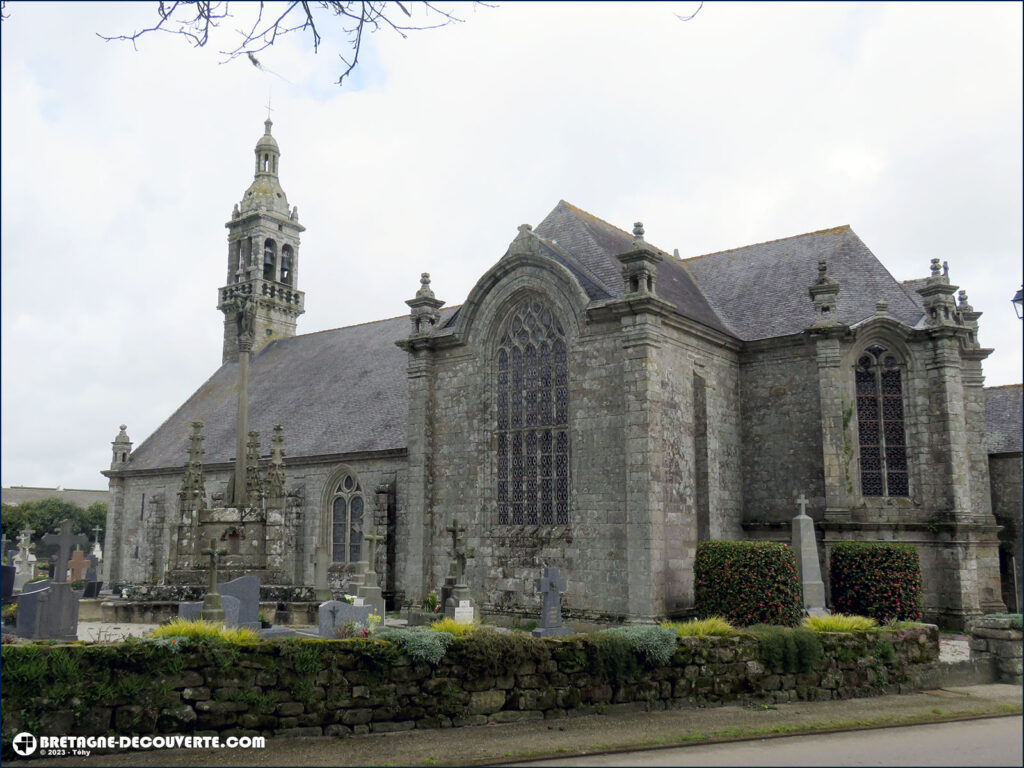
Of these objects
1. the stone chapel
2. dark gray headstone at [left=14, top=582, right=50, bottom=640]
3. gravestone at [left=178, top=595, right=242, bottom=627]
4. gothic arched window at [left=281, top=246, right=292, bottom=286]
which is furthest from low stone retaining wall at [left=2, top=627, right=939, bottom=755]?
gothic arched window at [left=281, top=246, right=292, bottom=286]

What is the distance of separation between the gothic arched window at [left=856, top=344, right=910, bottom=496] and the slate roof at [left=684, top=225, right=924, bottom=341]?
1185 millimetres

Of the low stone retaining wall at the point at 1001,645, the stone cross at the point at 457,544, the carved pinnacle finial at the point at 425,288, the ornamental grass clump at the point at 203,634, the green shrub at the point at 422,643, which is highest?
the carved pinnacle finial at the point at 425,288

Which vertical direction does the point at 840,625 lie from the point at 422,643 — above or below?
below

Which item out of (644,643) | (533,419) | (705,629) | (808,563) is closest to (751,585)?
(808,563)

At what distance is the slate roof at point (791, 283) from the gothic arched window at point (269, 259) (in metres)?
22.4

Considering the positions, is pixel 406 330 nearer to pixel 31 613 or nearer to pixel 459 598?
pixel 459 598

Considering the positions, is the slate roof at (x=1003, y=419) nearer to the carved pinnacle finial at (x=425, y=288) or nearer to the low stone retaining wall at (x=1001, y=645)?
the low stone retaining wall at (x=1001, y=645)

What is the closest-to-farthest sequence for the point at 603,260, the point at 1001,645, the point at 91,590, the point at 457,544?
1. the point at 1001,645
2. the point at 457,544
3. the point at 603,260
4. the point at 91,590

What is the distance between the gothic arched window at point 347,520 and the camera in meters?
28.5

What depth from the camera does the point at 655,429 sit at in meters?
19.0

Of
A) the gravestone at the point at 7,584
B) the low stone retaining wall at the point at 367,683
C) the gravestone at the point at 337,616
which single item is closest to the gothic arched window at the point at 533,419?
the gravestone at the point at 337,616

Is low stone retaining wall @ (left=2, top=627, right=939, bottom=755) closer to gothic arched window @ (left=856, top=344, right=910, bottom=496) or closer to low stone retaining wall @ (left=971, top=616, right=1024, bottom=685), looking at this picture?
low stone retaining wall @ (left=971, top=616, right=1024, bottom=685)

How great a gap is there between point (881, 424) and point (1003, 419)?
242 inches

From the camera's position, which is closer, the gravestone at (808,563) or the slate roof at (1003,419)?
the gravestone at (808,563)
